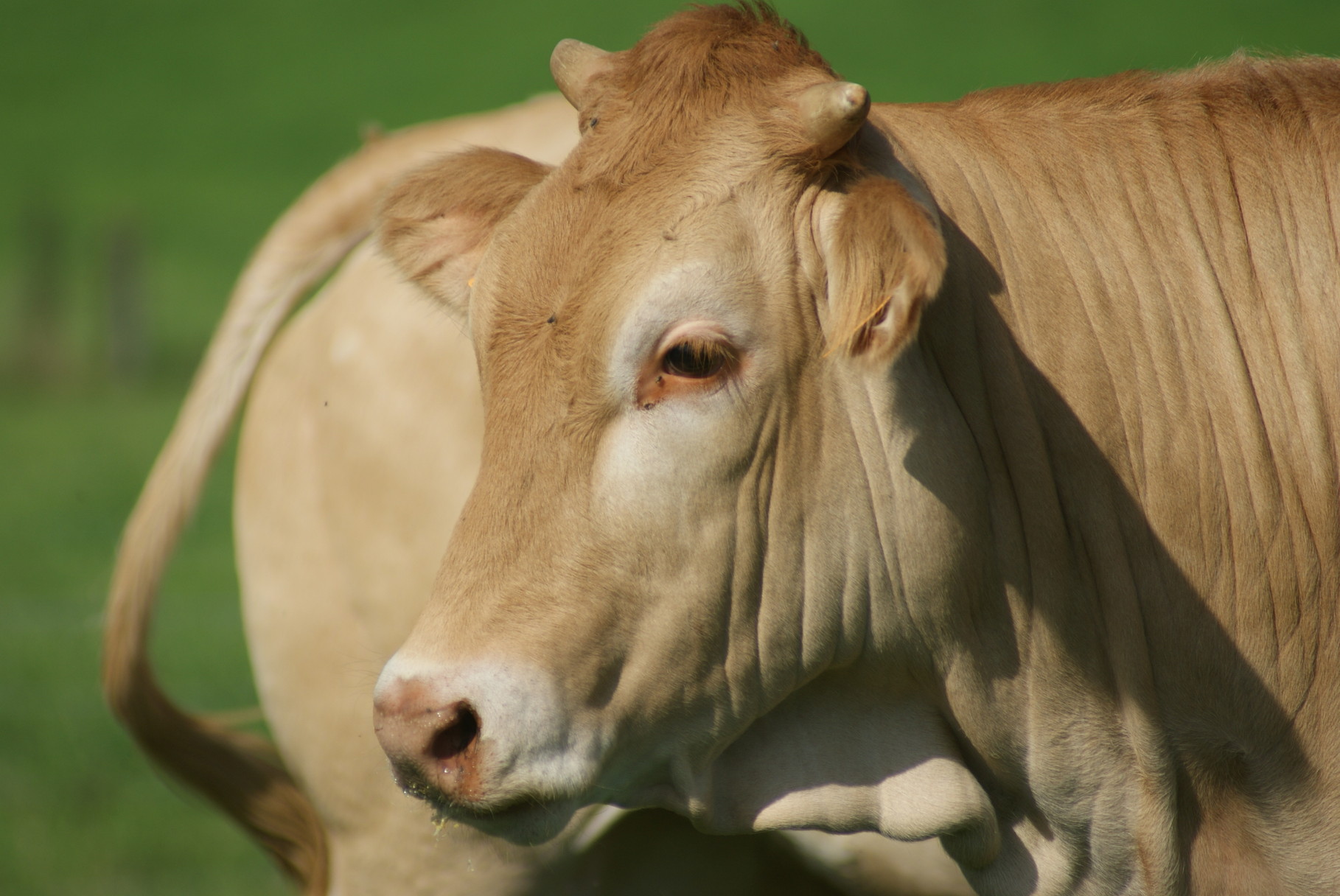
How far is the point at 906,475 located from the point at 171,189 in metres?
32.0

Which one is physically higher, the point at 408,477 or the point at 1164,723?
the point at 408,477

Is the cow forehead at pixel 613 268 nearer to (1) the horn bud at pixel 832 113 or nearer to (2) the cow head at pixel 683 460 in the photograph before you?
(2) the cow head at pixel 683 460

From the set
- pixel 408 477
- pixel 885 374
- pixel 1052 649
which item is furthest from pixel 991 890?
pixel 408 477

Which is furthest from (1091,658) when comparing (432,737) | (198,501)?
(198,501)

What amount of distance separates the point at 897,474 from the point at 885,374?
0.18 metres

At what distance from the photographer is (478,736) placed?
2141mm

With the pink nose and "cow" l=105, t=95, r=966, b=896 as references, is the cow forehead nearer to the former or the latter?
the pink nose

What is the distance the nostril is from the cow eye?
0.65 m

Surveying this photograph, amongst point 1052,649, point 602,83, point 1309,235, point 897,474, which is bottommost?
point 1052,649

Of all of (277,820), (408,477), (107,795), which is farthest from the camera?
(107,795)

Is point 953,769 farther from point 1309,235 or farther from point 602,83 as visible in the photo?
point 602,83

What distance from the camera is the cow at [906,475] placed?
2.21 meters

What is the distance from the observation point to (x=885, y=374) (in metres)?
2.28

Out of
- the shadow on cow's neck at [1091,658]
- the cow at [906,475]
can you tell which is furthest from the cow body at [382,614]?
the shadow on cow's neck at [1091,658]
